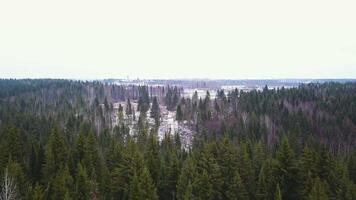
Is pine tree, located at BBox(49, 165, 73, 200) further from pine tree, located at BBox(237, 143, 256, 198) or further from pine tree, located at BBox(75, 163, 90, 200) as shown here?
pine tree, located at BBox(237, 143, 256, 198)

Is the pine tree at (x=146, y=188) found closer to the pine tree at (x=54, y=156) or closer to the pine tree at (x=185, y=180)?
the pine tree at (x=185, y=180)

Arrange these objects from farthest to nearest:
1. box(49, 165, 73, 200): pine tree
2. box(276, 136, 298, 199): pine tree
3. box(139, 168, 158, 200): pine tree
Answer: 1. box(276, 136, 298, 199): pine tree
2. box(139, 168, 158, 200): pine tree
3. box(49, 165, 73, 200): pine tree

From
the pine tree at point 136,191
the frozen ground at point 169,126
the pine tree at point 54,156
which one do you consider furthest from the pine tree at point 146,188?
the frozen ground at point 169,126

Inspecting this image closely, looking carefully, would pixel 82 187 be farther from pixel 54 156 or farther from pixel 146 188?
pixel 54 156

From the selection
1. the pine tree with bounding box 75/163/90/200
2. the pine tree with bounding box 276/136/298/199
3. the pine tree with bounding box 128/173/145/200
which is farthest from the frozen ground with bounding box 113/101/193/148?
the pine tree with bounding box 128/173/145/200

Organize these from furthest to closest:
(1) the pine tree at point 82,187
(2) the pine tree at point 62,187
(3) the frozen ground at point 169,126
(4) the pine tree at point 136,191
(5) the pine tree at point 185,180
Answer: (3) the frozen ground at point 169,126
(5) the pine tree at point 185,180
(1) the pine tree at point 82,187
(2) the pine tree at point 62,187
(4) the pine tree at point 136,191

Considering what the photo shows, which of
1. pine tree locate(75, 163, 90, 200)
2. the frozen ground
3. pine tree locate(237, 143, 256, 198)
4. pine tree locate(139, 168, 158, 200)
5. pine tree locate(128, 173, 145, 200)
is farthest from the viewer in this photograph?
A: the frozen ground

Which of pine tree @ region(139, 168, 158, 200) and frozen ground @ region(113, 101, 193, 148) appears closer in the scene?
pine tree @ region(139, 168, 158, 200)

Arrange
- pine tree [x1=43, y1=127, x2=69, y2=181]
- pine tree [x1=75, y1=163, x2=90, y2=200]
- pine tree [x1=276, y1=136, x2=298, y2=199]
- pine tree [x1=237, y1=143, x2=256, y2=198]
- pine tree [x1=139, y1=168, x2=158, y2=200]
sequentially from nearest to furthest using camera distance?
1. pine tree [x1=139, y1=168, x2=158, y2=200]
2. pine tree [x1=75, y1=163, x2=90, y2=200]
3. pine tree [x1=276, y1=136, x2=298, y2=199]
4. pine tree [x1=237, y1=143, x2=256, y2=198]
5. pine tree [x1=43, y1=127, x2=69, y2=181]

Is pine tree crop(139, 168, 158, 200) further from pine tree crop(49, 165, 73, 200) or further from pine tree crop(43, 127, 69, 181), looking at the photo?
pine tree crop(43, 127, 69, 181)

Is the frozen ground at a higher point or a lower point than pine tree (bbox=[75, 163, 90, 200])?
lower

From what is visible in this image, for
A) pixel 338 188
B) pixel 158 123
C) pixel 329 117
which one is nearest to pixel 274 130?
pixel 329 117

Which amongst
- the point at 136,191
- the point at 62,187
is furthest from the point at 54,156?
the point at 136,191

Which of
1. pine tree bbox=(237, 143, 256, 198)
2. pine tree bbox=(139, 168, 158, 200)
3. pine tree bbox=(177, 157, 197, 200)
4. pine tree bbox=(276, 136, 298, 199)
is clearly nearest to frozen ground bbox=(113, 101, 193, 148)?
pine tree bbox=(237, 143, 256, 198)
